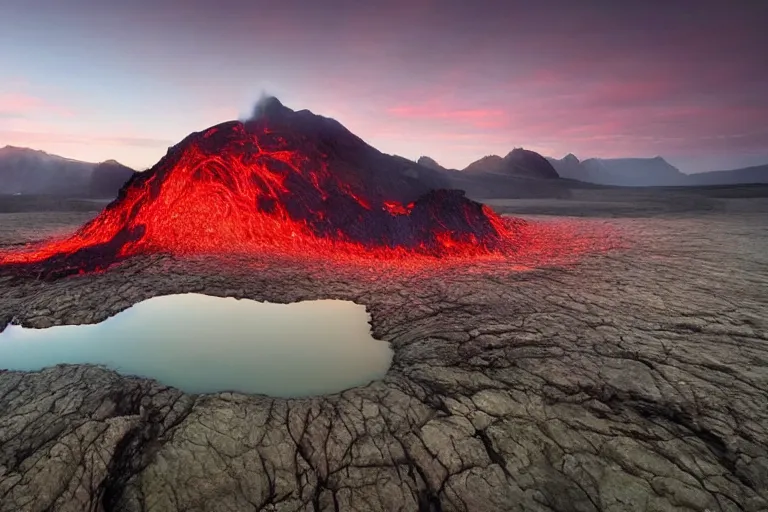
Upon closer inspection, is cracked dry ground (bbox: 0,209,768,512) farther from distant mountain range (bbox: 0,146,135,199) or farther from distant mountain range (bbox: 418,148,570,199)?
distant mountain range (bbox: 0,146,135,199)

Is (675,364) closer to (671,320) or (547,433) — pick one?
(671,320)

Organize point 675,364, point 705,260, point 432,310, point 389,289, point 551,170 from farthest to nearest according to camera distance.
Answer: point 551,170
point 705,260
point 389,289
point 432,310
point 675,364

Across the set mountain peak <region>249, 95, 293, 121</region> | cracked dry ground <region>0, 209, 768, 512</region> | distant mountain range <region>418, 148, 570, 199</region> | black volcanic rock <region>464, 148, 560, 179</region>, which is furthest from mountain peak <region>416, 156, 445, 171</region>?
cracked dry ground <region>0, 209, 768, 512</region>

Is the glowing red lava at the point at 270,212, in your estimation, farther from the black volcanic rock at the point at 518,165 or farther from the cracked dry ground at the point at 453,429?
the black volcanic rock at the point at 518,165

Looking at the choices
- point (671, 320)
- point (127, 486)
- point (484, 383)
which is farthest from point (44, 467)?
point (671, 320)

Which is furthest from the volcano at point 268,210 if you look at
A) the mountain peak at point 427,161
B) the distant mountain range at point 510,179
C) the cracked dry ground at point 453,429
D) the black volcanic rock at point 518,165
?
the black volcanic rock at point 518,165

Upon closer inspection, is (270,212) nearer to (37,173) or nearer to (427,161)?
(427,161)

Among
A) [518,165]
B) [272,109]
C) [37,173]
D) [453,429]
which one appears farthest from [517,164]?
[37,173]
